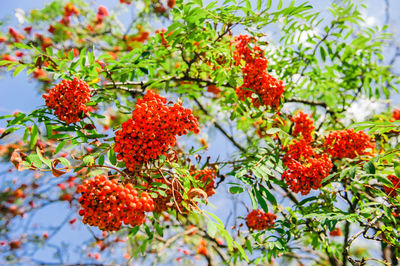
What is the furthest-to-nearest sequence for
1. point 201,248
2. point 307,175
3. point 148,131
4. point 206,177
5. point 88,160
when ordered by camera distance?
point 201,248
point 206,177
point 307,175
point 88,160
point 148,131

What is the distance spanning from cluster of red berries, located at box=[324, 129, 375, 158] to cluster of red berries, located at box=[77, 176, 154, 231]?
211 centimetres

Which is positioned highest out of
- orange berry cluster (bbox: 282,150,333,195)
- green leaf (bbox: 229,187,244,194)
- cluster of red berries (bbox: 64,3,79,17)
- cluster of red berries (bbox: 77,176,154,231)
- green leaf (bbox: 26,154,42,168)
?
cluster of red berries (bbox: 64,3,79,17)

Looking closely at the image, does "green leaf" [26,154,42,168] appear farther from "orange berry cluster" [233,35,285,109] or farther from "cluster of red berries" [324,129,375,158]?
"cluster of red berries" [324,129,375,158]

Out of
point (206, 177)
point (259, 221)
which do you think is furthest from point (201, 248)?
point (206, 177)

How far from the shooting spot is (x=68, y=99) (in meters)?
2.22

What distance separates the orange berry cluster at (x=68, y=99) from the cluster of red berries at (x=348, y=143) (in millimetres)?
2466

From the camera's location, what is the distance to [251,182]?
2408 mm

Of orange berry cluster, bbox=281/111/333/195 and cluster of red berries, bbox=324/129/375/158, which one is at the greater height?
cluster of red berries, bbox=324/129/375/158

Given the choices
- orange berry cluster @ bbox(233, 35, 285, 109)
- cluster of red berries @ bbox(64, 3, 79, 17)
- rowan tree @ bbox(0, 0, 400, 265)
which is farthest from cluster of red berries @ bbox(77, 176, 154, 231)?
cluster of red berries @ bbox(64, 3, 79, 17)

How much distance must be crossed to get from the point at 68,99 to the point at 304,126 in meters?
2.50

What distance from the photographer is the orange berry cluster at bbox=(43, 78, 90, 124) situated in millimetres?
2219

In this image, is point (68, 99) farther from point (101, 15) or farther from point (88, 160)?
point (101, 15)

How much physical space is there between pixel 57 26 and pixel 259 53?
21.1 feet

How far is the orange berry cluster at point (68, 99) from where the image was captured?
2.22 m
